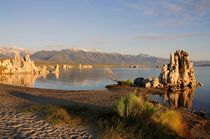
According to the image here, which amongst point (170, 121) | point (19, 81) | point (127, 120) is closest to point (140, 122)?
point (127, 120)

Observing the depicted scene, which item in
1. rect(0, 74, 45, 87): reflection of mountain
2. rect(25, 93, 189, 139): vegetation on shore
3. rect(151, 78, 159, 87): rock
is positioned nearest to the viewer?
rect(25, 93, 189, 139): vegetation on shore

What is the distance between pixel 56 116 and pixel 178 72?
4482 cm

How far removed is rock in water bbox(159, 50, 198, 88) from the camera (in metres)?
57.6

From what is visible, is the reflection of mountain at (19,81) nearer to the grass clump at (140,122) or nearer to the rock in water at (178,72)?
the rock in water at (178,72)

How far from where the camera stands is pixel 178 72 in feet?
200

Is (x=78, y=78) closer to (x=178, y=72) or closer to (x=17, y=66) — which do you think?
(x=178, y=72)

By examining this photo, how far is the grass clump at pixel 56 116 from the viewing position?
1841 cm

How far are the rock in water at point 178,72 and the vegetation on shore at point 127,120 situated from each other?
3603cm

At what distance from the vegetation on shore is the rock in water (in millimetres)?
36031

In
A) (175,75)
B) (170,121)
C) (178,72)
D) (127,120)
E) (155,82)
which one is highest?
(178,72)

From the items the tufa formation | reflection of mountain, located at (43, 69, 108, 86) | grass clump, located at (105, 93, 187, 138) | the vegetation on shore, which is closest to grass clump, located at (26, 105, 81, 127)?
the vegetation on shore

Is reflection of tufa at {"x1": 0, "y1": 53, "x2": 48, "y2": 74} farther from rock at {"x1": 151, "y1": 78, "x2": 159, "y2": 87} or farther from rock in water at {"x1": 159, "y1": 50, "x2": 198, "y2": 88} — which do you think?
rock at {"x1": 151, "y1": 78, "x2": 159, "y2": 87}

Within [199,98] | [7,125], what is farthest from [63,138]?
[199,98]

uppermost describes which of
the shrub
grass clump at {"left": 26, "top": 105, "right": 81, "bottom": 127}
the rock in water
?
the rock in water
